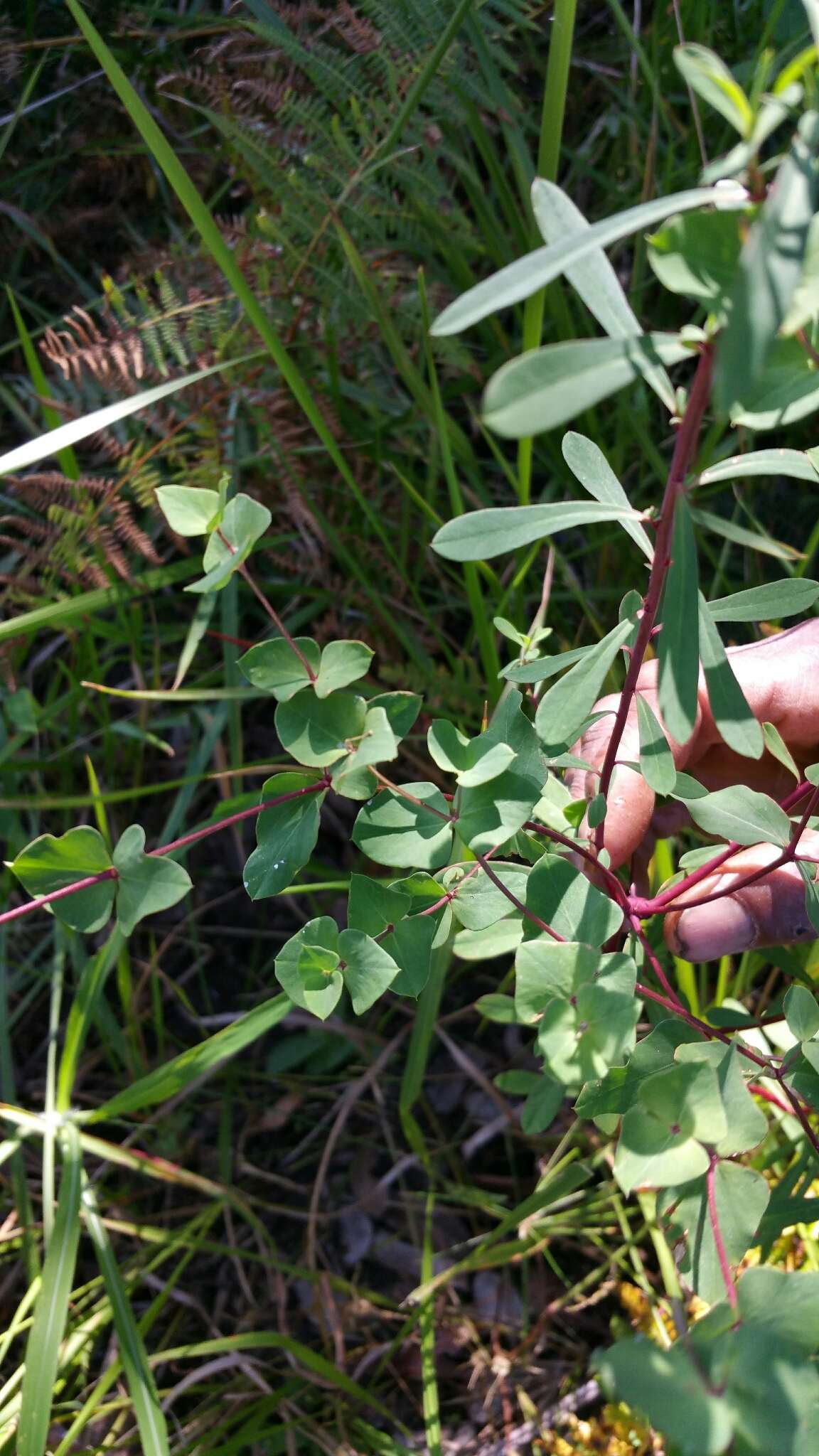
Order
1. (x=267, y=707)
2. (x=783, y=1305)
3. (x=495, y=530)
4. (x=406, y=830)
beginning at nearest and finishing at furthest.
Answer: (x=783, y=1305) < (x=495, y=530) < (x=406, y=830) < (x=267, y=707)

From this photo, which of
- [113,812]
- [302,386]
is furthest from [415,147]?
[113,812]

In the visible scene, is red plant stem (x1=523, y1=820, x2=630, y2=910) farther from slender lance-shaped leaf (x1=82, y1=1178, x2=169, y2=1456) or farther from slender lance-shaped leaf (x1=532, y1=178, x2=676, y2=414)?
slender lance-shaped leaf (x1=82, y1=1178, x2=169, y2=1456)

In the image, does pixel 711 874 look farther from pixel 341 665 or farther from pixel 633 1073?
pixel 341 665

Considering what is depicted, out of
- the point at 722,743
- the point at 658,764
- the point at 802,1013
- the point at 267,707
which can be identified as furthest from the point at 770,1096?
the point at 267,707

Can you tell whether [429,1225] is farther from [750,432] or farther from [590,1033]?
[750,432]

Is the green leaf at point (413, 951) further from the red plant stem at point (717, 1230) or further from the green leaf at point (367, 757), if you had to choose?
the red plant stem at point (717, 1230)

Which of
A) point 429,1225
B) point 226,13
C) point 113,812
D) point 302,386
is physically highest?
point 226,13
